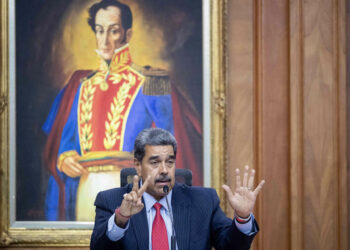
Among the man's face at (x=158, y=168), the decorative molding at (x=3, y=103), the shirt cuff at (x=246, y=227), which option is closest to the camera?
the shirt cuff at (x=246, y=227)

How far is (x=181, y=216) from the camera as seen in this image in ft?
7.61

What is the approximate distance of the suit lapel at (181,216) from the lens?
89.0 inches

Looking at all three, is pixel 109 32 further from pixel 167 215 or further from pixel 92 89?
pixel 167 215

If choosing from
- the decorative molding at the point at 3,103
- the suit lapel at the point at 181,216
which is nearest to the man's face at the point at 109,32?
the decorative molding at the point at 3,103

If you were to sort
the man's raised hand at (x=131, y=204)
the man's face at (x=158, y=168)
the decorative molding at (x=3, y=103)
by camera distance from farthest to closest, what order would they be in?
the decorative molding at (x=3, y=103)
the man's face at (x=158, y=168)
the man's raised hand at (x=131, y=204)

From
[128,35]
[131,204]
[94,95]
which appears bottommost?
[131,204]

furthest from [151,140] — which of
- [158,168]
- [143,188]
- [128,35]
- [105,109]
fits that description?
[128,35]

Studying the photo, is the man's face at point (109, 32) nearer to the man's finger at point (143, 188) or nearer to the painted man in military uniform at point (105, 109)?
the painted man in military uniform at point (105, 109)

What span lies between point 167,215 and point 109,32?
1.82 metres

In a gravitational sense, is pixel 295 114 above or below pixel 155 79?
below

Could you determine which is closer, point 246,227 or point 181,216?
point 246,227

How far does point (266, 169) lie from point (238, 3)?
1.36m

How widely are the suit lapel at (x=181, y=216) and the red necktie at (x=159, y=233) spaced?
61 mm

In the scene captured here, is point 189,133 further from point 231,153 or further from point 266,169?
point 266,169
